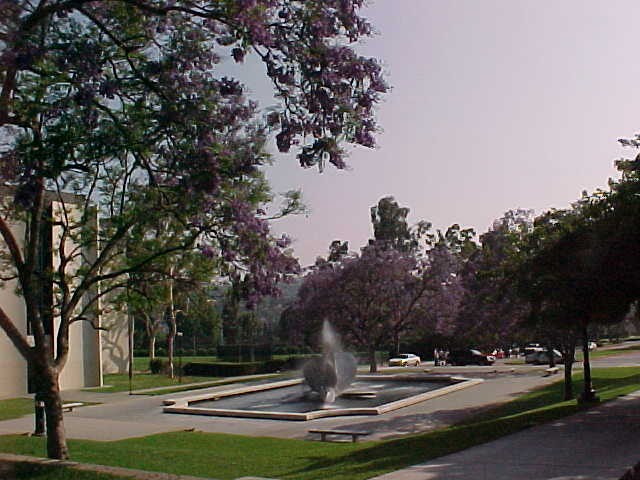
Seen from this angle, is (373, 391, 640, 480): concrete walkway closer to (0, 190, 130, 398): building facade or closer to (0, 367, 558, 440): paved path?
(0, 367, 558, 440): paved path

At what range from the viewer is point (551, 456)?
12047 millimetres

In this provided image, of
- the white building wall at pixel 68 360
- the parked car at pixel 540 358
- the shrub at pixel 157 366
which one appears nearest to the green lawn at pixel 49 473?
the white building wall at pixel 68 360

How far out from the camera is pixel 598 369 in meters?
37.2

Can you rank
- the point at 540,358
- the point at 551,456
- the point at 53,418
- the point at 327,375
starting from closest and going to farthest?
the point at 551,456 → the point at 53,418 → the point at 327,375 → the point at 540,358

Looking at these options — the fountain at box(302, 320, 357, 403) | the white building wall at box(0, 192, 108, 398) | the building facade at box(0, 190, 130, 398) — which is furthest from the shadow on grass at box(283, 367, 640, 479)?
the white building wall at box(0, 192, 108, 398)

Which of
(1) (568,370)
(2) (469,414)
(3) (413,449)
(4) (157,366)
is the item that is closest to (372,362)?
(4) (157,366)

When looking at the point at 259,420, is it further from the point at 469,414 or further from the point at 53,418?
the point at 53,418

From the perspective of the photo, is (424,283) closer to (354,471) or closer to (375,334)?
(375,334)

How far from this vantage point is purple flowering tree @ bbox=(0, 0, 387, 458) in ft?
37.9

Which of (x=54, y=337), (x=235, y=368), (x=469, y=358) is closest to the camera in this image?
(x=54, y=337)

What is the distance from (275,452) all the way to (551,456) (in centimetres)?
606

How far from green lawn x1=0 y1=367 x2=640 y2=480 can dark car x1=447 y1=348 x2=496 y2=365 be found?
30783mm

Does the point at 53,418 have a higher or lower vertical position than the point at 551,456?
higher

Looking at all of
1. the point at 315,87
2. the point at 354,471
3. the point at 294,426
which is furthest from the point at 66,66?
the point at 294,426
